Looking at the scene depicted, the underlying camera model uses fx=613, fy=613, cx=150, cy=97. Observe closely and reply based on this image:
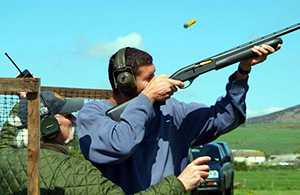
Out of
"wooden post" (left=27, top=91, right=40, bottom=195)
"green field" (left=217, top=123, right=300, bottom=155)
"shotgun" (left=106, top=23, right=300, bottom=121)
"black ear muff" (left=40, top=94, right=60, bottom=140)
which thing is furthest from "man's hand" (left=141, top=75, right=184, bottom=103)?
"green field" (left=217, top=123, right=300, bottom=155)

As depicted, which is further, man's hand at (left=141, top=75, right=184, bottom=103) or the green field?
the green field

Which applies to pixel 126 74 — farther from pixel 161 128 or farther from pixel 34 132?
pixel 34 132

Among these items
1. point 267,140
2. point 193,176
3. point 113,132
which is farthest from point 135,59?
point 267,140

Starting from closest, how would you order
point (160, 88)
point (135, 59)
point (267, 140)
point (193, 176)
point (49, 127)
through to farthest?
point (193, 176)
point (49, 127)
point (160, 88)
point (135, 59)
point (267, 140)

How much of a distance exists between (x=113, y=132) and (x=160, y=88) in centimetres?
52

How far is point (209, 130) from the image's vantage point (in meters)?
4.77

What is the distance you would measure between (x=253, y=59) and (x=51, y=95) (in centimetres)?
159

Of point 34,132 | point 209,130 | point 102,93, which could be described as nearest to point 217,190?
point 102,93

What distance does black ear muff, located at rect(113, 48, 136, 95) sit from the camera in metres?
4.50

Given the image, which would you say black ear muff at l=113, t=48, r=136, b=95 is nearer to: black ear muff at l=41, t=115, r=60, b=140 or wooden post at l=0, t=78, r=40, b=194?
black ear muff at l=41, t=115, r=60, b=140

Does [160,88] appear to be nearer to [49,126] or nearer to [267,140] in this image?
[49,126]

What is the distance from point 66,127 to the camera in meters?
4.55

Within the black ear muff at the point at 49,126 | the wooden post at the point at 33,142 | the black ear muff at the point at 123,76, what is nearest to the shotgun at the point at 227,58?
the black ear muff at the point at 123,76

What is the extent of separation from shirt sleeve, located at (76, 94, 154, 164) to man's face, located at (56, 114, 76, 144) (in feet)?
0.40
